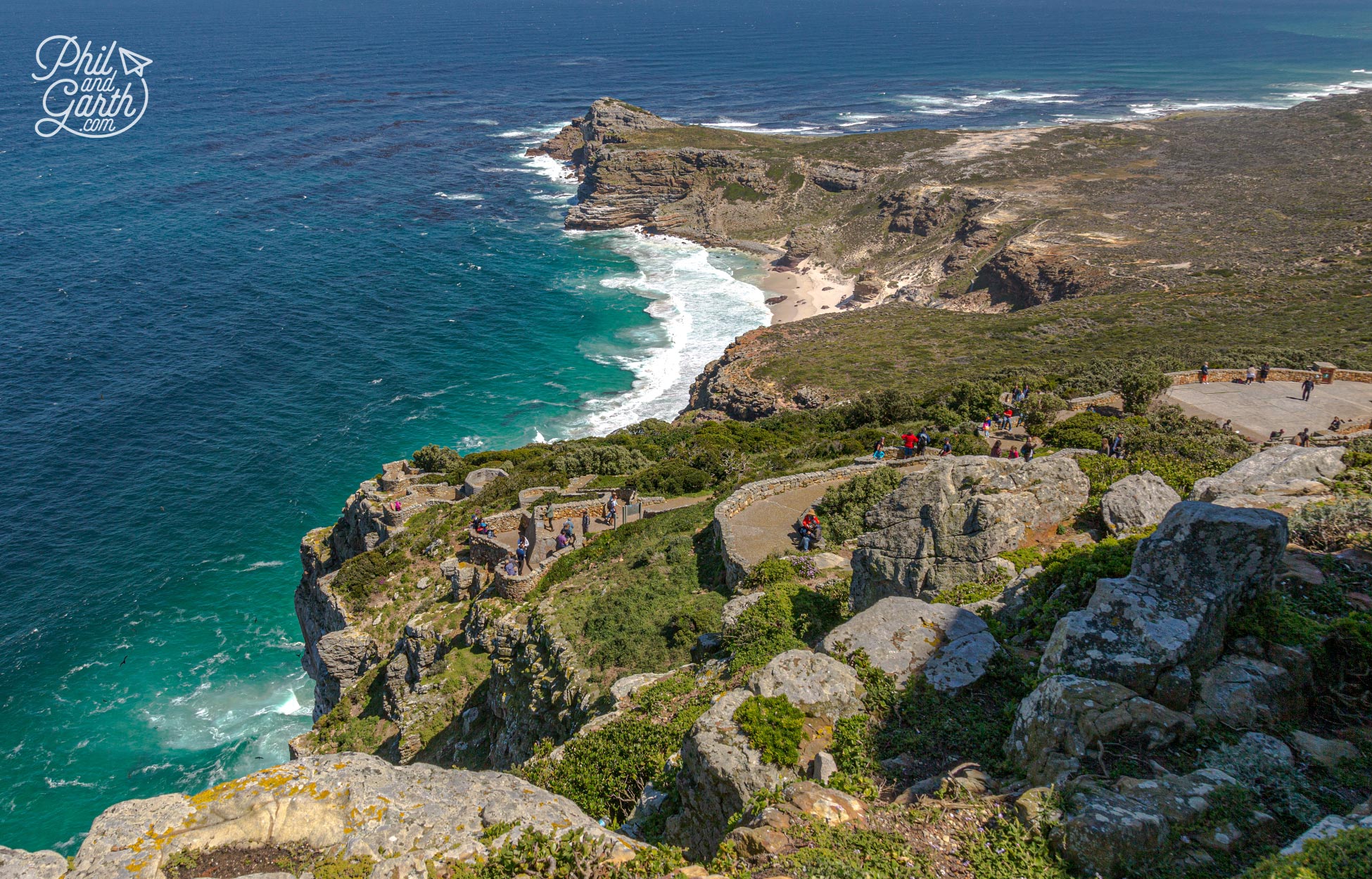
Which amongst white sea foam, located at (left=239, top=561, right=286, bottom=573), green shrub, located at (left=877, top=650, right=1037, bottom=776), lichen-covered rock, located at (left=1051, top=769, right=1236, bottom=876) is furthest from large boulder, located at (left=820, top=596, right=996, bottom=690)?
white sea foam, located at (left=239, top=561, right=286, bottom=573)

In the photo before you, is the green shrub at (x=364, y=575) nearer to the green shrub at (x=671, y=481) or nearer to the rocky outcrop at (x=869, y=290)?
the green shrub at (x=671, y=481)

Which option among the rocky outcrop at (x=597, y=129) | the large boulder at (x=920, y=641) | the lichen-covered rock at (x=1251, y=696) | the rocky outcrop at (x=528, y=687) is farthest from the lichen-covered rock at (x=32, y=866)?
the rocky outcrop at (x=597, y=129)

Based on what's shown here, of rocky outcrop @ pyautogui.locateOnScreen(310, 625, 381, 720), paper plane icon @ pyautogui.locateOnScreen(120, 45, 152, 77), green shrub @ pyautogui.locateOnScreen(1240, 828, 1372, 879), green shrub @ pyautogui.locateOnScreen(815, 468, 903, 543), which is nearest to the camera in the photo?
green shrub @ pyautogui.locateOnScreen(1240, 828, 1372, 879)

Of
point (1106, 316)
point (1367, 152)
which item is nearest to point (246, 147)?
point (1106, 316)

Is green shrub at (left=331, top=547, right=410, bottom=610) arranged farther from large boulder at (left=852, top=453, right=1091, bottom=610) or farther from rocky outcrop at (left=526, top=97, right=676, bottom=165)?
rocky outcrop at (left=526, top=97, right=676, bottom=165)

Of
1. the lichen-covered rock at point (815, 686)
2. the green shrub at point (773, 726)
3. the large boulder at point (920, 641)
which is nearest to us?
the green shrub at point (773, 726)

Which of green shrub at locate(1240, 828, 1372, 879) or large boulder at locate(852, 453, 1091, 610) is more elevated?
green shrub at locate(1240, 828, 1372, 879)
